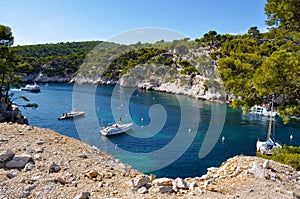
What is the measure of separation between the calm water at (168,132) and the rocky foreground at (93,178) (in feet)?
39.9

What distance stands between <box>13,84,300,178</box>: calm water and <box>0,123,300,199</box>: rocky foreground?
39.9ft

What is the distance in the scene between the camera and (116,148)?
23000 millimetres

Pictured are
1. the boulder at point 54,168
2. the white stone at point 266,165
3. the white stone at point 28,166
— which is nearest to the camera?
the white stone at point 28,166

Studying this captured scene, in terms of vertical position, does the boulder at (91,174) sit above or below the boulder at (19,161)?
below

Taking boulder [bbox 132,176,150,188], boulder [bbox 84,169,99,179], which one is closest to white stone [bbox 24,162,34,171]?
boulder [bbox 84,169,99,179]

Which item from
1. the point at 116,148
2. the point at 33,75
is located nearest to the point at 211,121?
the point at 116,148

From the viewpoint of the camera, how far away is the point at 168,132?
94.5ft

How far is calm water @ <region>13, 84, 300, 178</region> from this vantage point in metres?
20.1

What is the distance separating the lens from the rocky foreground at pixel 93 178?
4.23 m

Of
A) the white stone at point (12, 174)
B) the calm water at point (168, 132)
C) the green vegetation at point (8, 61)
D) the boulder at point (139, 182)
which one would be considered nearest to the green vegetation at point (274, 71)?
the boulder at point (139, 182)

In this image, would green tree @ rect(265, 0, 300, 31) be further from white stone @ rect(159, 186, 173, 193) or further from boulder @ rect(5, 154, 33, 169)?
boulder @ rect(5, 154, 33, 169)

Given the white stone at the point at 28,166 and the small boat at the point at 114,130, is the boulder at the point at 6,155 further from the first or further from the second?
the small boat at the point at 114,130

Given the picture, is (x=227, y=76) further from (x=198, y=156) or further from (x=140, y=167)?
(x=198, y=156)

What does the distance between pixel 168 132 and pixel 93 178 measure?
2432 centimetres
